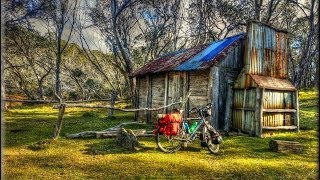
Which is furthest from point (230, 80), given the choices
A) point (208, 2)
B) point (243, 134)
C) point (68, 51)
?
point (68, 51)

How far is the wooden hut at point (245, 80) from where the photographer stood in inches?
605

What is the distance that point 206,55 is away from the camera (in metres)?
17.1

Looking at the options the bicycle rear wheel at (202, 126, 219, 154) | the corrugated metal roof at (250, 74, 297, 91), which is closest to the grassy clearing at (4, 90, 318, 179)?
the bicycle rear wheel at (202, 126, 219, 154)

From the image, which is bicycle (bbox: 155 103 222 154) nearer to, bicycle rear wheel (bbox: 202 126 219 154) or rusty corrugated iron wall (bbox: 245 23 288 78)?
bicycle rear wheel (bbox: 202 126 219 154)

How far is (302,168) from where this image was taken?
9.47 meters

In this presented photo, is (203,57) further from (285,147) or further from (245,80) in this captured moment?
(285,147)

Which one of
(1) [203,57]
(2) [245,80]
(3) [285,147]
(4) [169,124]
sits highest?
(1) [203,57]

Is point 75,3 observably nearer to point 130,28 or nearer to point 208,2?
point 130,28

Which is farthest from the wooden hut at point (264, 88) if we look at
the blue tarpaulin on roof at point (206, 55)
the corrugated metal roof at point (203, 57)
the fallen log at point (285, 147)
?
the fallen log at point (285, 147)

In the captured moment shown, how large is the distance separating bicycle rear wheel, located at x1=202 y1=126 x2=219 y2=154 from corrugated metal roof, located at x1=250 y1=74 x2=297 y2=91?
185 inches

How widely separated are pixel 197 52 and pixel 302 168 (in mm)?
10539

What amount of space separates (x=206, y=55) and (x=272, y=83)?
3.47 meters

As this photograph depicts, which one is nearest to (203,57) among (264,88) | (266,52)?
(266,52)

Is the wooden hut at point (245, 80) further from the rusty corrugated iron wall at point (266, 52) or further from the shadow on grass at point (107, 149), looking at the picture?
the shadow on grass at point (107, 149)
